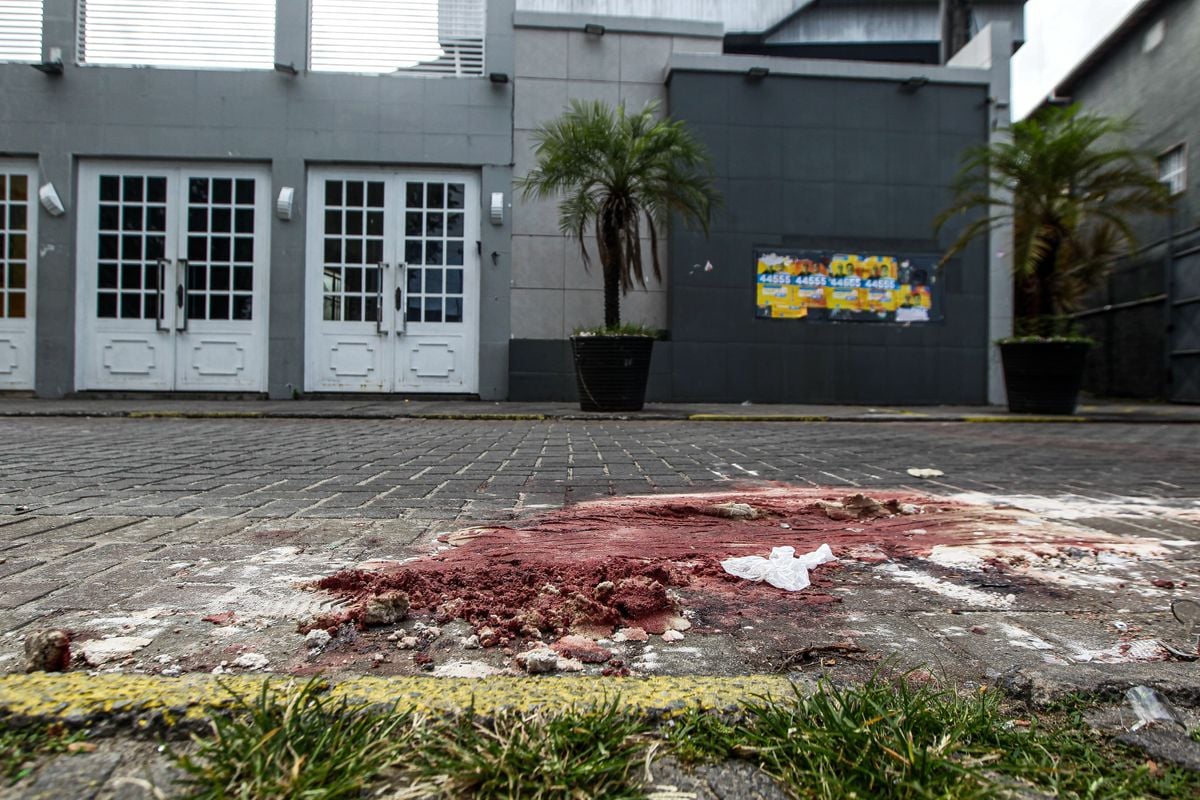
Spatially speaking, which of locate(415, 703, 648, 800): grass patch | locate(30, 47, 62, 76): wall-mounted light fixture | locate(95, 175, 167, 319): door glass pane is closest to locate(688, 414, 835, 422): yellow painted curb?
locate(415, 703, 648, 800): grass patch

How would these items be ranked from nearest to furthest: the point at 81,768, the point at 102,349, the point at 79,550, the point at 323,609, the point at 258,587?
the point at 81,768 → the point at 323,609 → the point at 258,587 → the point at 79,550 → the point at 102,349

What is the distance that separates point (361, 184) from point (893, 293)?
8.73m

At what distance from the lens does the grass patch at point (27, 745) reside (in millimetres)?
982

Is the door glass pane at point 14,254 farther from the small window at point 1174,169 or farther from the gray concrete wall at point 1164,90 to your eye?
the small window at point 1174,169

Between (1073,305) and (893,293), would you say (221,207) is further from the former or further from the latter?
(1073,305)

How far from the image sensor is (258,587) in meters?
1.79

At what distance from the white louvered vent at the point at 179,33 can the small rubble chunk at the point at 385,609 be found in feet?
41.0

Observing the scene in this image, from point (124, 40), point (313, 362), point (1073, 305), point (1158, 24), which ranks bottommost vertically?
point (313, 362)

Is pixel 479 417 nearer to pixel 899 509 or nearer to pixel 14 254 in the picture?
pixel 899 509

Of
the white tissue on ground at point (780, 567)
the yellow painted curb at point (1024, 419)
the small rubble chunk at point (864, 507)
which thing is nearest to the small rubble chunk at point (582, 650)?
the white tissue on ground at point (780, 567)

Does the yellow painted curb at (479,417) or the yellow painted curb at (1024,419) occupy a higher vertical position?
the yellow painted curb at (1024,419)

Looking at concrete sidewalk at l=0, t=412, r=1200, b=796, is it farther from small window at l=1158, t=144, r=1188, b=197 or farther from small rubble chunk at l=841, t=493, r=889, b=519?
small window at l=1158, t=144, r=1188, b=197

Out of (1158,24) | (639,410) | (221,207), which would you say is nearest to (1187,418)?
(639,410)

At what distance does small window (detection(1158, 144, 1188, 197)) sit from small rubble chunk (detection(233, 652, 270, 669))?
15.9m
